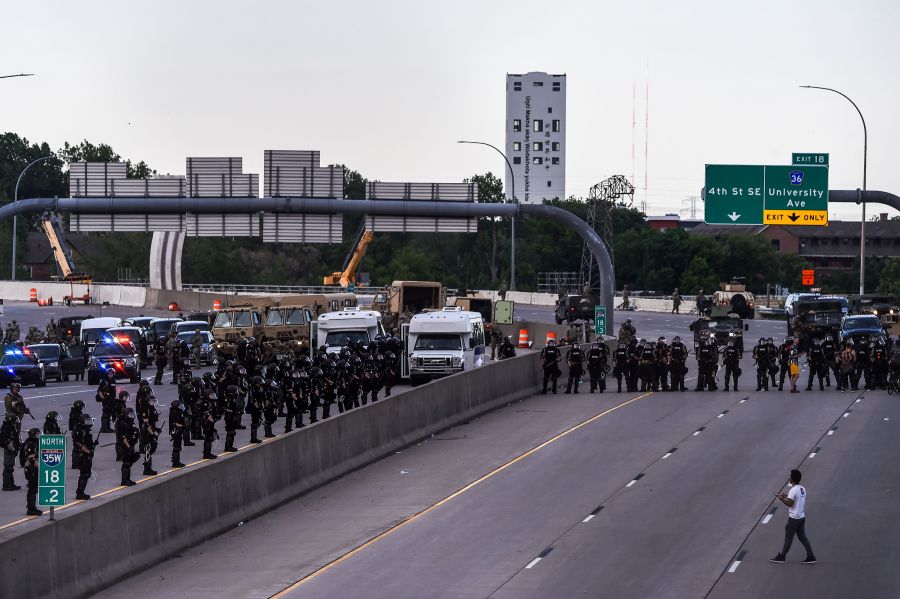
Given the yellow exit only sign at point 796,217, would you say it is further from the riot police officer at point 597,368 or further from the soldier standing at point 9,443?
the soldier standing at point 9,443

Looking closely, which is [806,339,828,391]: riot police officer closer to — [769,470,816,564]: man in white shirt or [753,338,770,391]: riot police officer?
[753,338,770,391]: riot police officer

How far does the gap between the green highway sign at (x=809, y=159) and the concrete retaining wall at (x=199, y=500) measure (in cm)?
2239

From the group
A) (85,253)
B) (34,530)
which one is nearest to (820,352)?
(34,530)

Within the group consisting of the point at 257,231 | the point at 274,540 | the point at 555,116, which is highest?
the point at 555,116

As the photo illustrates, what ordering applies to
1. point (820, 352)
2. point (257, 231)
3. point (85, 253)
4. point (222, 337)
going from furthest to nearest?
point (85, 253) → point (222, 337) → point (257, 231) → point (820, 352)

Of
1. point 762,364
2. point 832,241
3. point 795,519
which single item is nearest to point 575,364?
point 762,364

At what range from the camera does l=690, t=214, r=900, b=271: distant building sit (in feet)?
528

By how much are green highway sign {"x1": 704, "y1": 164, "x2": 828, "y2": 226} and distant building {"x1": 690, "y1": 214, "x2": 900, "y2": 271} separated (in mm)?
110556

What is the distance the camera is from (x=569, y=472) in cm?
2516

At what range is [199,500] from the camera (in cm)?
2008

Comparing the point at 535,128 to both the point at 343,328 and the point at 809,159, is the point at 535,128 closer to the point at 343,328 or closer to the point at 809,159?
the point at 809,159

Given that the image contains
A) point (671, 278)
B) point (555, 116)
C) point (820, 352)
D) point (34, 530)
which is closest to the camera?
point (34, 530)

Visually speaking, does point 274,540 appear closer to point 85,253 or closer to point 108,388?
point 108,388

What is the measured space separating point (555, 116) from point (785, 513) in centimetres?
17446
